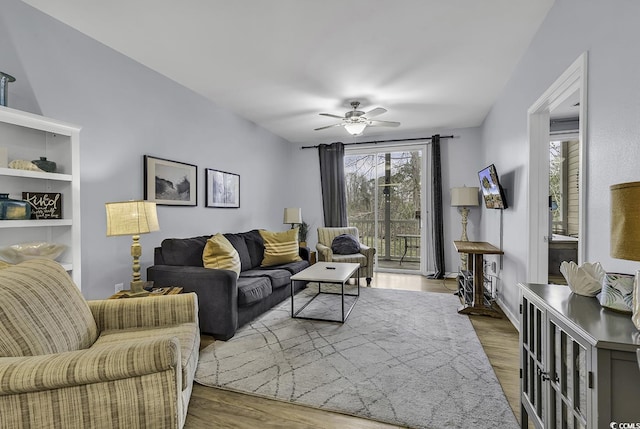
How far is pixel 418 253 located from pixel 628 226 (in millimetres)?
5191

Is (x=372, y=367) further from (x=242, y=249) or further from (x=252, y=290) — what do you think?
(x=242, y=249)

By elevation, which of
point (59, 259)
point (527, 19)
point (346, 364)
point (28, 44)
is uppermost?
point (527, 19)

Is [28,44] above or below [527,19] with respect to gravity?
below

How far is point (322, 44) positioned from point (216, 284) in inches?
92.3

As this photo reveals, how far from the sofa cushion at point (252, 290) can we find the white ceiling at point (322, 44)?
2224 millimetres

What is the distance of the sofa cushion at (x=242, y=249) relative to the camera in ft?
12.6

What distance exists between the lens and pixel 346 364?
7.57 feet

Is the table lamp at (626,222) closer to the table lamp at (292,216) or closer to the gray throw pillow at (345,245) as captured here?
the gray throw pillow at (345,245)

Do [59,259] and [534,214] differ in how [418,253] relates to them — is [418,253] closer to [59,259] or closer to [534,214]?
[534,214]

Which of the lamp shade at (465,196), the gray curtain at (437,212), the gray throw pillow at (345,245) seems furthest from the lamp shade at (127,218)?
the gray curtain at (437,212)

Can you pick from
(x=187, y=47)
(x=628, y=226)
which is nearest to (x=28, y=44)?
(x=187, y=47)

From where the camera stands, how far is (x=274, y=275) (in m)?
3.55

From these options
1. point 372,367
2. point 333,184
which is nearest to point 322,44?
point 372,367

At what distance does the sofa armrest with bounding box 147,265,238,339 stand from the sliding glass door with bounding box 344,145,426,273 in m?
3.79
